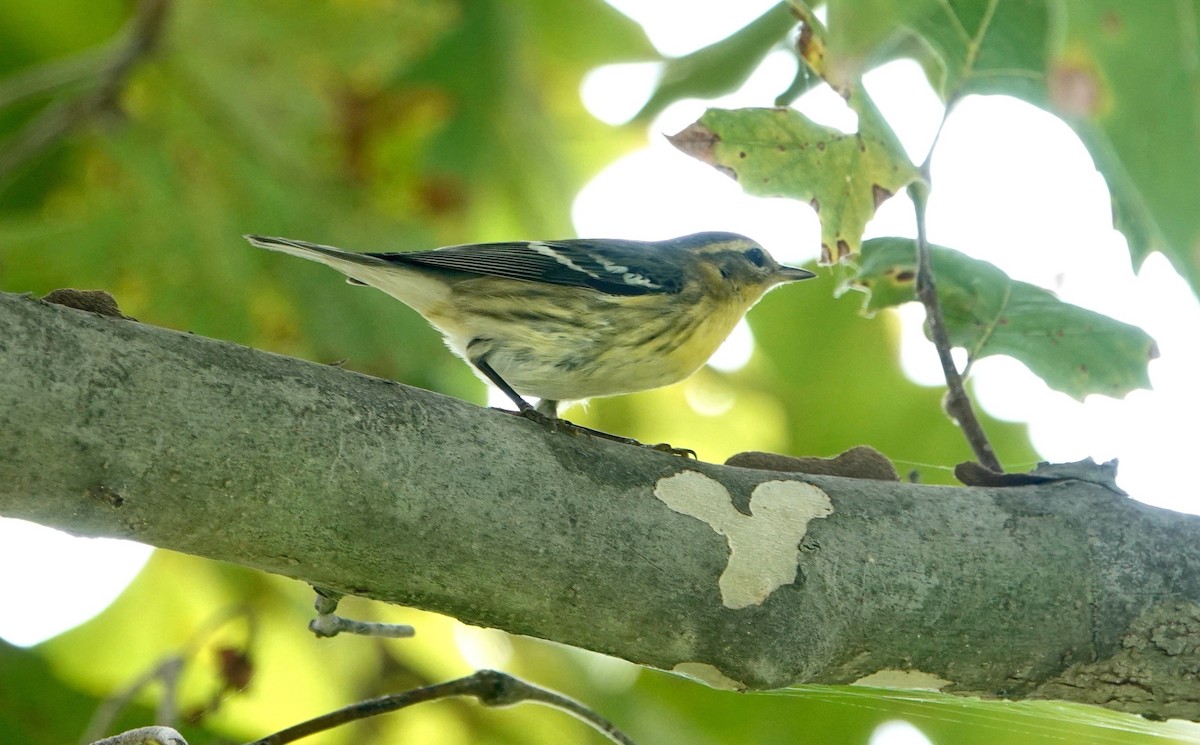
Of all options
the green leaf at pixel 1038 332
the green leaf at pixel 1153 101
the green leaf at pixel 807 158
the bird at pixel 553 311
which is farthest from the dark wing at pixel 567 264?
the green leaf at pixel 1153 101

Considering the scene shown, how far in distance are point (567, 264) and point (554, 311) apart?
0.30 metres

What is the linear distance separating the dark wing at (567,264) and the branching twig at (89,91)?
4.90ft

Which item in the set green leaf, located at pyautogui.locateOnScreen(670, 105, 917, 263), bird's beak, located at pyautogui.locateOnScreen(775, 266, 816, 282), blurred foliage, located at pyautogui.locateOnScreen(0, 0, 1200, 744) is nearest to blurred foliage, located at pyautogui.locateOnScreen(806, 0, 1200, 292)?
green leaf, located at pyautogui.locateOnScreen(670, 105, 917, 263)

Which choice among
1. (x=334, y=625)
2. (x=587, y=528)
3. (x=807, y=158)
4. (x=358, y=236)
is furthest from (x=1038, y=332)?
(x=358, y=236)

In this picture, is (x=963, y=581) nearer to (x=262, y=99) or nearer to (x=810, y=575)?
(x=810, y=575)

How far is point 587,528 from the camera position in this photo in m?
2.20

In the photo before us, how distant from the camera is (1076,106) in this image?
2.46 meters

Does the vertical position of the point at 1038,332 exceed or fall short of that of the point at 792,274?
it falls short

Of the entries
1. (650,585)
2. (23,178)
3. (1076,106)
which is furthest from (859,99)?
(23,178)

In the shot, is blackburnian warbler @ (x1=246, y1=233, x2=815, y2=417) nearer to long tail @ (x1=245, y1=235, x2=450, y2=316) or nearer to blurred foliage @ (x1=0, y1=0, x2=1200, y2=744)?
long tail @ (x1=245, y1=235, x2=450, y2=316)

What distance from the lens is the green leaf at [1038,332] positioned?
3.03 meters

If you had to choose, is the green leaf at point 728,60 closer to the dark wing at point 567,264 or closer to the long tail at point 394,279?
the dark wing at point 567,264

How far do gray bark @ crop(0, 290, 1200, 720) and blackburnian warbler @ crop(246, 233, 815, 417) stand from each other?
1504mm

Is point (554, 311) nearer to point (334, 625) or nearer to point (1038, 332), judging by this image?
point (1038, 332)
